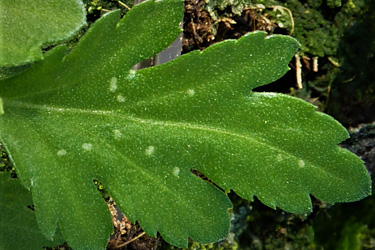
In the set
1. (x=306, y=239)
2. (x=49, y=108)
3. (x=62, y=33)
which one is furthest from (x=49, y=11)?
(x=306, y=239)

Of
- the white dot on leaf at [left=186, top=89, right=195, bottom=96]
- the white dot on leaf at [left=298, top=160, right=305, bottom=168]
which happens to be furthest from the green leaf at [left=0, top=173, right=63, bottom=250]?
the white dot on leaf at [left=298, top=160, right=305, bottom=168]

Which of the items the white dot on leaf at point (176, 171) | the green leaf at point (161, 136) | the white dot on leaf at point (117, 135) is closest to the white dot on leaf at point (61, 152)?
the green leaf at point (161, 136)

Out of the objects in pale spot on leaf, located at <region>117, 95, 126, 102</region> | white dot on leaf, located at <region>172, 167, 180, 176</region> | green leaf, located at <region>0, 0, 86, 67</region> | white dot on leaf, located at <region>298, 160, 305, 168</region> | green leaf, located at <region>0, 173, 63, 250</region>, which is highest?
green leaf, located at <region>0, 0, 86, 67</region>

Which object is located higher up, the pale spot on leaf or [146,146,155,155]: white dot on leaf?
the pale spot on leaf

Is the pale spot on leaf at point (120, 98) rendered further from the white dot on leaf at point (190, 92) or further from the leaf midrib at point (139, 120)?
the white dot on leaf at point (190, 92)

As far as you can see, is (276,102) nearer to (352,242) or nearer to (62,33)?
(62,33)

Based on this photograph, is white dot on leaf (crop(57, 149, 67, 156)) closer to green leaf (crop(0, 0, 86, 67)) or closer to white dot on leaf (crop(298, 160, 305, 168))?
green leaf (crop(0, 0, 86, 67))
